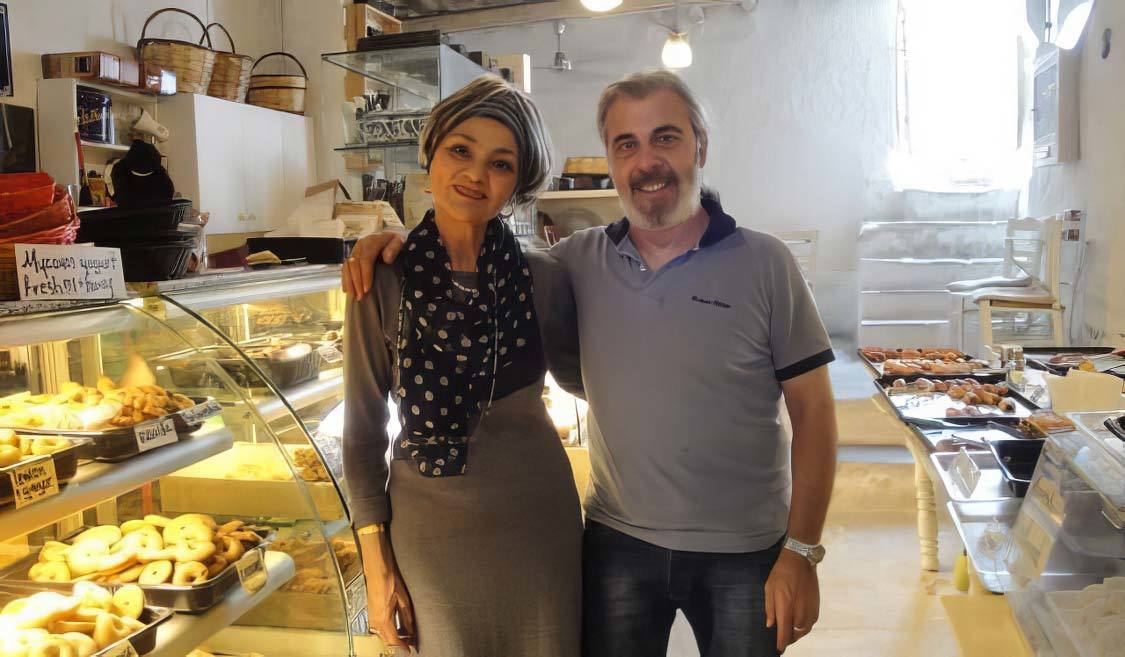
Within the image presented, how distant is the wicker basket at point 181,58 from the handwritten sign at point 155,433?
408 centimetres

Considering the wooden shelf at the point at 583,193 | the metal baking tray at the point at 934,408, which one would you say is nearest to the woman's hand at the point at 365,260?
the metal baking tray at the point at 934,408

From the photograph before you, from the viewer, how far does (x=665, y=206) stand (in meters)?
1.66

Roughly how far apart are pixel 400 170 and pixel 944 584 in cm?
324

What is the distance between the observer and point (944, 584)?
3.78m

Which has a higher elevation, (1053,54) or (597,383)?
(1053,54)

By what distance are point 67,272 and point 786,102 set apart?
24.4 ft

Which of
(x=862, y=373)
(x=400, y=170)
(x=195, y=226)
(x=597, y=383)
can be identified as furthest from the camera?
(x=862, y=373)

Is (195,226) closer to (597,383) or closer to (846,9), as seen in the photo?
(597,383)

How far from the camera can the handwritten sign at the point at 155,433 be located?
5.02 ft

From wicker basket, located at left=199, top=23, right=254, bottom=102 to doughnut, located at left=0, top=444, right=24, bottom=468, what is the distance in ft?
15.3

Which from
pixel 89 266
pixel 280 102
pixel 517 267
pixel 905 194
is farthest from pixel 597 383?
pixel 905 194

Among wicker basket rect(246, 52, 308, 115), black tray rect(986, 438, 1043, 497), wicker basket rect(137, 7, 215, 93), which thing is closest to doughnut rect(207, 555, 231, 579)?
black tray rect(986, 438, 1043, 497)

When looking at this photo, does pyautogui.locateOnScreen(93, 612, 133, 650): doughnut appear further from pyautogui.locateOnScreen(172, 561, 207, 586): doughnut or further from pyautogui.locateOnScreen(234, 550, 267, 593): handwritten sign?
pyautogui.locateOnScreen(234, 550, 267, 593): handwritten sign

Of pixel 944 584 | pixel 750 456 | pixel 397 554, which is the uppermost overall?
pixel 750 456
